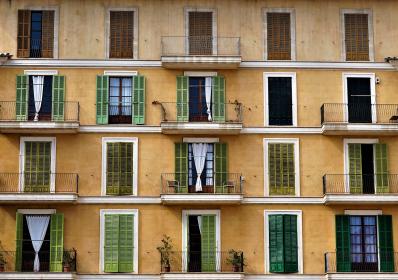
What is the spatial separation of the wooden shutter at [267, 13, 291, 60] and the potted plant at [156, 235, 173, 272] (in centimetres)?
1042

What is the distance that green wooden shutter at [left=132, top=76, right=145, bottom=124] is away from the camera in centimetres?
5000

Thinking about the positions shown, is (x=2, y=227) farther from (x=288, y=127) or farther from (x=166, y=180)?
(x=288, y=127)

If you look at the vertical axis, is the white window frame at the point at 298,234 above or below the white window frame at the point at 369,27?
below

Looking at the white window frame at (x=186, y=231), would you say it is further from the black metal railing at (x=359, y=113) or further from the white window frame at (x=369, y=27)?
the white window frame at (x=369, y=27)

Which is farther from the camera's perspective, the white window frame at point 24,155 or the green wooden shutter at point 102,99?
the green wooden shutter at point 102,99

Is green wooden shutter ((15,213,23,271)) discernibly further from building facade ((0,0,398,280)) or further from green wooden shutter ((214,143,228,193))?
green wooden shutter ((214,143,228,193))

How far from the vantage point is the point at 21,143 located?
49656mm

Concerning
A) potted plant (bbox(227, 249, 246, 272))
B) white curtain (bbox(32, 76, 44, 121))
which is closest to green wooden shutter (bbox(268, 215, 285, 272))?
potted plant (bbox(227, 249, 246, 272))

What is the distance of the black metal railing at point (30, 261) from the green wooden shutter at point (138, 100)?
713cm

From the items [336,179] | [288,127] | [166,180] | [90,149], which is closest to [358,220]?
[336,179]

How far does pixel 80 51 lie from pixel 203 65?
20.2 feet

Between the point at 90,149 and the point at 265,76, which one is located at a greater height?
the point at 265,76

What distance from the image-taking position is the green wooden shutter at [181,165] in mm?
49469

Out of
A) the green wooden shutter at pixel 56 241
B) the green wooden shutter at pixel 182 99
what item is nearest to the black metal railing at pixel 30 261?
the green wooden shutter at pixel 56 241
